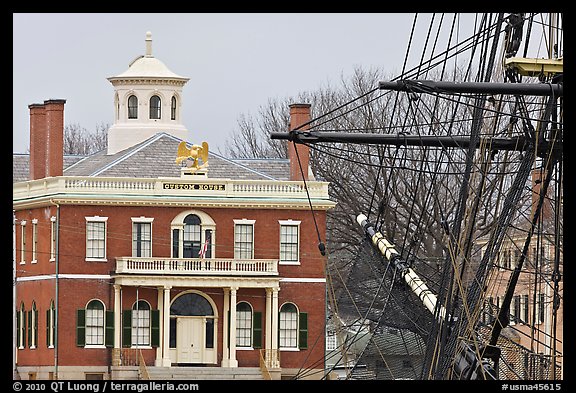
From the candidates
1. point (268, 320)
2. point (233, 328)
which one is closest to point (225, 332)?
point (233, 328)

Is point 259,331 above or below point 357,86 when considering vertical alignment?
below

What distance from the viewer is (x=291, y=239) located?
66.8 metres

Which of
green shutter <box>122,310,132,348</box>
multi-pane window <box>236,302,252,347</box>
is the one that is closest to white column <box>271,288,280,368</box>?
multi-pane window <box>236,302,252,347</box>

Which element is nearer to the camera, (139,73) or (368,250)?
(368,250)

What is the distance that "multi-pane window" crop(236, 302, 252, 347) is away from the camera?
64.9 meters

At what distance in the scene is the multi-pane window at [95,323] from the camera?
211 feet

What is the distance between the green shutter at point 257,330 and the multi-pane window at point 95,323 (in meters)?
5.10

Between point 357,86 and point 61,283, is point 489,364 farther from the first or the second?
point 357,86

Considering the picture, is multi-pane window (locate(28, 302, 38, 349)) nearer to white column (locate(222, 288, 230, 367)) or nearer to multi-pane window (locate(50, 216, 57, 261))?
multi-pane window (locate(50, 216, 57, 261))

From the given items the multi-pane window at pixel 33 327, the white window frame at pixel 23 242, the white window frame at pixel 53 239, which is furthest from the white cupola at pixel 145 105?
the multi-pane window at pixel 33 327
